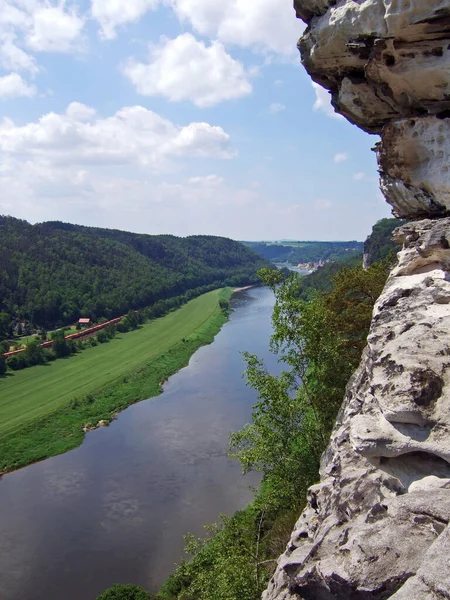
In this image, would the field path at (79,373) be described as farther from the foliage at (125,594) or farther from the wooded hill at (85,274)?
the foliage at (125,594)

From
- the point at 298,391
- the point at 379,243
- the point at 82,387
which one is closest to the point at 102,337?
the point at 82,387

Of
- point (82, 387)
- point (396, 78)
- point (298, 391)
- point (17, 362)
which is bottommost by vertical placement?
point (82, 387)

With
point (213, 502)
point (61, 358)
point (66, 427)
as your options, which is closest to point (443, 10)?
point (213, 502)

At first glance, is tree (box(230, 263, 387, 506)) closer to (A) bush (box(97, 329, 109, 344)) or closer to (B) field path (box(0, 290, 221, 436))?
(B) field path (box(0, 290, 221, 436))

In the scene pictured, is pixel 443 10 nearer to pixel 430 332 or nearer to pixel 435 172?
pixel 435 172

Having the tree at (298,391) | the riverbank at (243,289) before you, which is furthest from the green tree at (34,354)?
the riverbank at (243,289)

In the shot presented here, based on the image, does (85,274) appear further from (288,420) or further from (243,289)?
(288,420)
